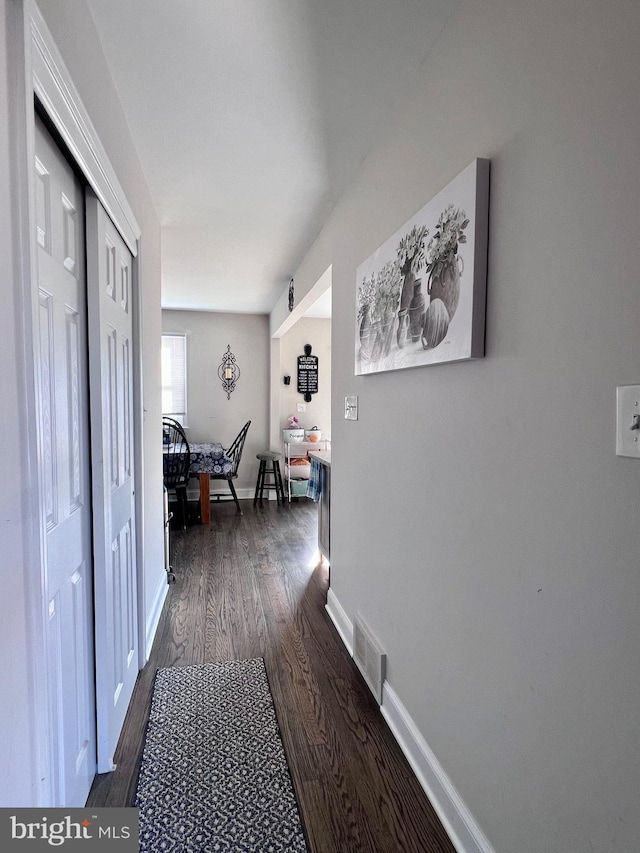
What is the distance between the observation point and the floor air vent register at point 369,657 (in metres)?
1.78

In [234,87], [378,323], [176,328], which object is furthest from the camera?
[176,328]

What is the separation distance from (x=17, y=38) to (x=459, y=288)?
1.05m

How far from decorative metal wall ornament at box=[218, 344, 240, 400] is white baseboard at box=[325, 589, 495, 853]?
4.62 meters

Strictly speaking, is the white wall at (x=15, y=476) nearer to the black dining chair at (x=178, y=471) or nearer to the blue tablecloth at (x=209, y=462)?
the black dining chair at (x=178, y=471)

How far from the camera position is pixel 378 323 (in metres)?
1.78

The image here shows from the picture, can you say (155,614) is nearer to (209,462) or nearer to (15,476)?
(15,476)

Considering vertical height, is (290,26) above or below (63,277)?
above

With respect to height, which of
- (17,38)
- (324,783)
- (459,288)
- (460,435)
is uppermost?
(17,38)

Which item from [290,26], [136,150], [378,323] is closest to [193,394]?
[136,150]

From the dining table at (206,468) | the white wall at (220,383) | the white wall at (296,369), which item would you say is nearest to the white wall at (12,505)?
the dining table at (206,468)

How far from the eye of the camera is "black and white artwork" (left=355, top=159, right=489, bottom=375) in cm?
111

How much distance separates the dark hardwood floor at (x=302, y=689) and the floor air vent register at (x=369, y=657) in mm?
57

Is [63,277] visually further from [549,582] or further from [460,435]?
[549,582]

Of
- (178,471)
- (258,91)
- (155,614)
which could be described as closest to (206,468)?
(178,471)
